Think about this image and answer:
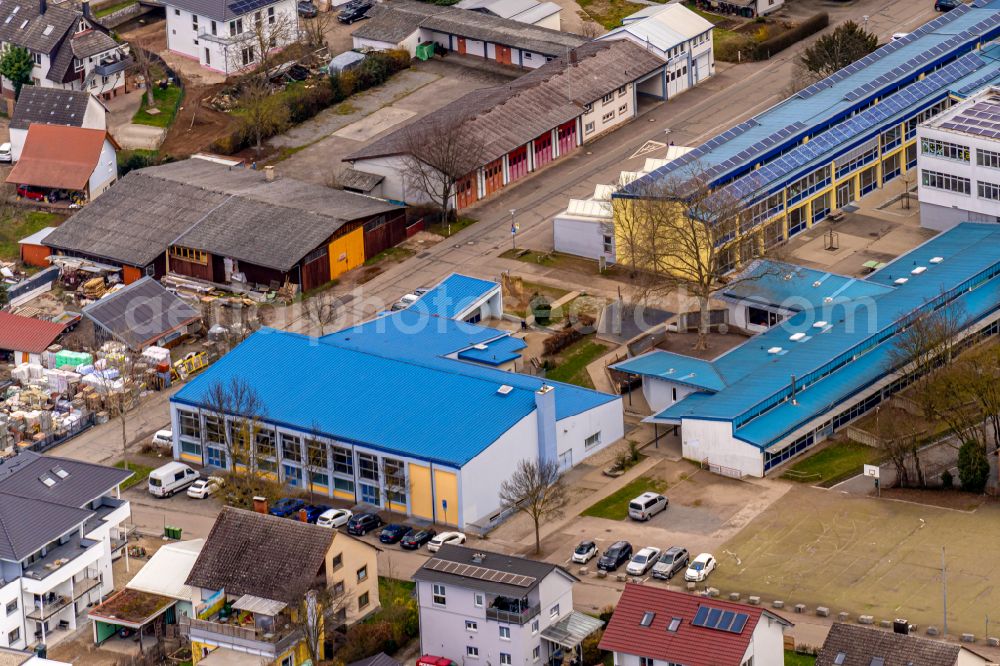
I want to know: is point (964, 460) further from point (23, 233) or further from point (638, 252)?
point (23, 233)

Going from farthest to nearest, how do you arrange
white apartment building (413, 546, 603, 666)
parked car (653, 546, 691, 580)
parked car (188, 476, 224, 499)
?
parked car (188, 476, 224, 499)
parked car (653, 546, 691, 580)
white apartment building (413, 546, 603, 666)

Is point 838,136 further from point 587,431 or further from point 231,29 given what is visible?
point 231,29

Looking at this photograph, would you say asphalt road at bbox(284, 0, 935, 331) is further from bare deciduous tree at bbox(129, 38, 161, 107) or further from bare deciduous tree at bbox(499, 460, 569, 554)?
bare deciduous tree at bbox(129, 38, 161, 107)

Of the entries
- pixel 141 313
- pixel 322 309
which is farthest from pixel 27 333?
pixel 322 309

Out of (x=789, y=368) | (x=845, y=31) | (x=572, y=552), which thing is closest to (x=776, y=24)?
(x=845, y=31)

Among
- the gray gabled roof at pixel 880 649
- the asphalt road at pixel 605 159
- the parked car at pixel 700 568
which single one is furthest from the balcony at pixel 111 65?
the gray gabled roof at pixel 880 649

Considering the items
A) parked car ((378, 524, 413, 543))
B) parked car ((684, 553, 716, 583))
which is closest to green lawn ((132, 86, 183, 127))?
parked car ((378, 524, 413, 543))
